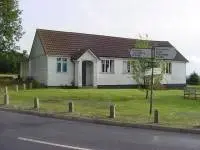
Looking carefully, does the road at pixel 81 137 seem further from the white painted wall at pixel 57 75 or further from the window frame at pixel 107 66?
the window frame at pixel 107 66

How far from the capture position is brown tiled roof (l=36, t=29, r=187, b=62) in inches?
2037

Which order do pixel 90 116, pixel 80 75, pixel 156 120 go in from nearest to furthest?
1. pixel 156 120
2. pixel 90 116
3. pixel 80 75

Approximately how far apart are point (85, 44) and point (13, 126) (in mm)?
37420

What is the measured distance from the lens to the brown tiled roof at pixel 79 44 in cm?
5175

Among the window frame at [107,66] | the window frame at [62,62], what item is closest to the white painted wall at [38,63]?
the window frame at [62,62]

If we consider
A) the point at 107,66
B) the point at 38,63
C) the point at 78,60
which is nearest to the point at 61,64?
the point at 78,60

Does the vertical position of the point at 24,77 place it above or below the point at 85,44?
below

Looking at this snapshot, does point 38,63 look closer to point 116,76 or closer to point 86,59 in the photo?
point 86,59

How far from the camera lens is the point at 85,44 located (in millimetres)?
54562

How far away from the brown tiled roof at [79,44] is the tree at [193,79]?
44.1 ft

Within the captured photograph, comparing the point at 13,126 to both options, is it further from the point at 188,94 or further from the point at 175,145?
the point at 188,94

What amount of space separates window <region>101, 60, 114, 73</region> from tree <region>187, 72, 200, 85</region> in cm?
1754

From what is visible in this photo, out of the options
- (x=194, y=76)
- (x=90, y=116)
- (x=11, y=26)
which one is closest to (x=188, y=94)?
(x=90, y=116)

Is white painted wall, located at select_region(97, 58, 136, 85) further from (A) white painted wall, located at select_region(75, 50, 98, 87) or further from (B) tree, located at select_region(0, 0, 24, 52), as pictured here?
(B) tree, located at select_region(0, 0, 24, 52)
